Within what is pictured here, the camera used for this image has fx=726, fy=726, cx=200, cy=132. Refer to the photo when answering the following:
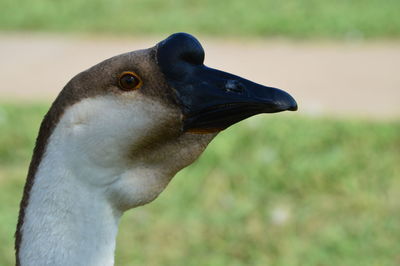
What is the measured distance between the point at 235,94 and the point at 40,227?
58 cm

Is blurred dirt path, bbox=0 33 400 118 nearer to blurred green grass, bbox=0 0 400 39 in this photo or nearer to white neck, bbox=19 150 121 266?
blurred green grass, bbox=0 0 400 39

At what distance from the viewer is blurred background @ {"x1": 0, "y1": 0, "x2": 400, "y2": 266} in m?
4.09

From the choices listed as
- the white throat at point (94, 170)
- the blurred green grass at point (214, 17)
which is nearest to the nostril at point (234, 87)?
the white throat at point (94, 170)

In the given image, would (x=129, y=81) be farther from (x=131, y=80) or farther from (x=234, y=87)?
(x=234, y=87)

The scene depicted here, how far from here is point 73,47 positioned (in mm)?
7074

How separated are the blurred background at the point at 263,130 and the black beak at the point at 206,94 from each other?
7.45ft

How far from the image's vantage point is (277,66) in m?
6.54

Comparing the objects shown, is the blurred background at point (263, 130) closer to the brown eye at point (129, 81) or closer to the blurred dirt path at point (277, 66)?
the blurred dirt path at point (277, 66)

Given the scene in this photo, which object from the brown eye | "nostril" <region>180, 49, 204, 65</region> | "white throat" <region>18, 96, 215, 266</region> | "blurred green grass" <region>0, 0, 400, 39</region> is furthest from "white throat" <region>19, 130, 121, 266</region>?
"blurred green grass" <region>0, 0, 400, 39</region>

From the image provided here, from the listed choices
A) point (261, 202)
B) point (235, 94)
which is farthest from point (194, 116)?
point (261, 202)

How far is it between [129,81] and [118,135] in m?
0.13

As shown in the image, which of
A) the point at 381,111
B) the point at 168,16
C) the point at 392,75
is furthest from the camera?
the point at 168,16

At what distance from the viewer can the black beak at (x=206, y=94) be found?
172 cm

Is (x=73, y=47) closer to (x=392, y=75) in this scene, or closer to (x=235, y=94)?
(x=392, y=75)
